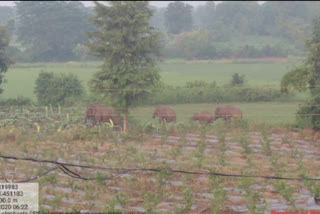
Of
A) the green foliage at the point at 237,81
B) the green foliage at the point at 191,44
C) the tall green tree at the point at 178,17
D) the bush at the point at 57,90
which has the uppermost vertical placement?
the tall green tree at the point at 178,17

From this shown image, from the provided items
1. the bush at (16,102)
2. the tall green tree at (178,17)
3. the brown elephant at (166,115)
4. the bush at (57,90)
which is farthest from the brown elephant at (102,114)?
the tall green tree at (178,17)

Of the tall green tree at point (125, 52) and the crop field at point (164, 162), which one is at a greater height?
the tall green tree at point (125, 52)

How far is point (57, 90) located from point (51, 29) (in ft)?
45.4

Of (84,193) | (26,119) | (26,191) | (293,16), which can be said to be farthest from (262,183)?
(293,16)

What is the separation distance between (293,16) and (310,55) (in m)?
15.9

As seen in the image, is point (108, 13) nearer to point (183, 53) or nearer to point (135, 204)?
point (135, 204)

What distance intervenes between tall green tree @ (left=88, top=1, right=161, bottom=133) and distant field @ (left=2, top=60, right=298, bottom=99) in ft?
39.3

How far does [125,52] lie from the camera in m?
11.9

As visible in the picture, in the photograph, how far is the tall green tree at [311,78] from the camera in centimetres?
1166

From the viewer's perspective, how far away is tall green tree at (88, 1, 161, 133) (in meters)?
11.8

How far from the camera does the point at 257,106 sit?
1770cm

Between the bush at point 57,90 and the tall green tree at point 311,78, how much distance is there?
8393mm

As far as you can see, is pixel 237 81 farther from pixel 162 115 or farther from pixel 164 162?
pixel 164 162

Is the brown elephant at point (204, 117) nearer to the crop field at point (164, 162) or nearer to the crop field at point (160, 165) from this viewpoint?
the crop field at point (164, 162)
